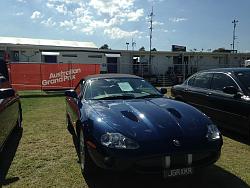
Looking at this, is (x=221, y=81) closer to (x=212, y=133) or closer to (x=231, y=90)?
(x=231, y=90)

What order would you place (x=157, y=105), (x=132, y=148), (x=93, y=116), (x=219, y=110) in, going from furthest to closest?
(x=219, y=110), (x=157, y=105), (x=93, y=116), (x=132, y=148)

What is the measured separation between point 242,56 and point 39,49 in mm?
26149

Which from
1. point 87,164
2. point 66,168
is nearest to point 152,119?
point 87,164

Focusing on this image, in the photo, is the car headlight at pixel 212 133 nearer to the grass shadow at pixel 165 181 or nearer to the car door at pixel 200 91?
the grass shadow at pixel 165 181

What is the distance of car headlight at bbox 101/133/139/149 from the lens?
374 cm

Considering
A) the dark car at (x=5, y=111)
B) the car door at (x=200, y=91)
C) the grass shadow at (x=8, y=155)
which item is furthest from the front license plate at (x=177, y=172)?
the car door at (x=200, y=91)

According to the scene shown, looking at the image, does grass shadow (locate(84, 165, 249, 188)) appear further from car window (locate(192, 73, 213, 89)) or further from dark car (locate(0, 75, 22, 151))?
car window (locate(192, 73, 213, 89))

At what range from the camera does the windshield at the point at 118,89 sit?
538 cm

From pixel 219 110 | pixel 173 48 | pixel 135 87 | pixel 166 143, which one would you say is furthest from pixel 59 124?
pixel 173 48

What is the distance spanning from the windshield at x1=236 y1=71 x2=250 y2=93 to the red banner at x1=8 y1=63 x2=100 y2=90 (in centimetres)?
1396

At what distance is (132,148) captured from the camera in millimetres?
3709

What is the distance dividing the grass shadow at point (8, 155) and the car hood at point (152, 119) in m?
1.63

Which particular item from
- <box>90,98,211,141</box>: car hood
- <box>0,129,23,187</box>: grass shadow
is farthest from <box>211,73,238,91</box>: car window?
<box>0,129,23,187</box>: grass shadow

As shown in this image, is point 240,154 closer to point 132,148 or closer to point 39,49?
point 132,148
